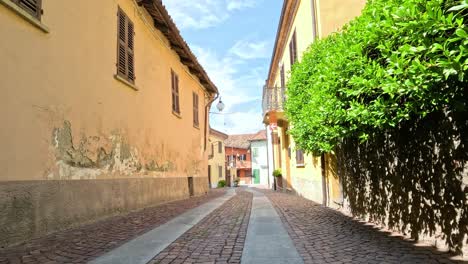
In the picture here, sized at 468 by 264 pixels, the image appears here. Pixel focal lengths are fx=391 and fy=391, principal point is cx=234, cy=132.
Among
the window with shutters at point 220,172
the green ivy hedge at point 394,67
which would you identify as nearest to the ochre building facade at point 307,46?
the green ivy hedge at point 394,67

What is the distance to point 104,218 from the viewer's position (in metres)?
7.51

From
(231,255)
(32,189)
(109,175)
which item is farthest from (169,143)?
(231,255)

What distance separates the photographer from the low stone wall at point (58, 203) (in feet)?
16.0

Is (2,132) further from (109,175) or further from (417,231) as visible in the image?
(417,231)

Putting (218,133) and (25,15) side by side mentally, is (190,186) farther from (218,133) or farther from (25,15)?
(218,133)

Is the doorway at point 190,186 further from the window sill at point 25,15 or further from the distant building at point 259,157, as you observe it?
the distant building at point 259,157

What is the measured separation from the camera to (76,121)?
6.75 m

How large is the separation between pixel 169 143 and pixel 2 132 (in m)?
7.92

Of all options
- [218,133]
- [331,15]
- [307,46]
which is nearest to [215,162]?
[218,133]

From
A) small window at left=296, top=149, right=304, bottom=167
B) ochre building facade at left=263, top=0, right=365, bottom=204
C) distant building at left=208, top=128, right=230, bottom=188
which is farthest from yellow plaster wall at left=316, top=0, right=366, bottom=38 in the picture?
distant building at left=208, top=128, right=230, bottom=188

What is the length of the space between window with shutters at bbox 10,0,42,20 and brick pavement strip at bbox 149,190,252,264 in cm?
377

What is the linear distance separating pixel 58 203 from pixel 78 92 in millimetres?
1975

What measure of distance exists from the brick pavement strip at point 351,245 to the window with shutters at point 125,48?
5.04 m

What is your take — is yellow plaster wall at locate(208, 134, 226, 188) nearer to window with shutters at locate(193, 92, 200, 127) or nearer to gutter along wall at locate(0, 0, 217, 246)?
window with shutters at locate(193, 92, 200, 127)
